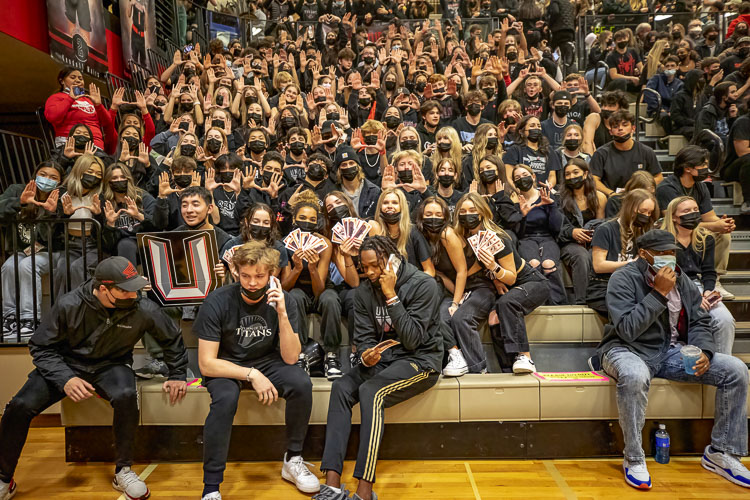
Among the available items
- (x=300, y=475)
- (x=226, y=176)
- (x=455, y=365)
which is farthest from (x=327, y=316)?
(x=226, y=176)

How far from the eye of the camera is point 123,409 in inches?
124

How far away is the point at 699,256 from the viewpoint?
4.01 m

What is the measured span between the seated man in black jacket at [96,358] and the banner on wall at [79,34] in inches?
219

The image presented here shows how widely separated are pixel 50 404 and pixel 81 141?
11.0 ft

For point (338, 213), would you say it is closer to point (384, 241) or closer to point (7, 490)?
point (384, 241)

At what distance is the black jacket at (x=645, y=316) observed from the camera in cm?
329

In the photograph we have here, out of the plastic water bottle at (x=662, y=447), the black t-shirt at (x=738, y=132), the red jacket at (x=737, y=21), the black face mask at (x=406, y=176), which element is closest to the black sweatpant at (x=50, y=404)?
the black face mask at (x=406, y=176)

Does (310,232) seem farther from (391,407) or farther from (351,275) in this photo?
(391,407)

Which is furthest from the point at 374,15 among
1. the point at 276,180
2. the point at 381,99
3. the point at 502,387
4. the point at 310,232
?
the point at 502,387

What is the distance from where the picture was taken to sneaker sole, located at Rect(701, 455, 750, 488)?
10.0 ft

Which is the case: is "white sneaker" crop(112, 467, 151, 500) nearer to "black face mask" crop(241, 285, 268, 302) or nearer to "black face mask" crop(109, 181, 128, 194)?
"black face mask" crop(241, 285, 268, 302)

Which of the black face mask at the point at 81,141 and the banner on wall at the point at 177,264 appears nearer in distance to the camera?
the banner on wall at the point at 177,264

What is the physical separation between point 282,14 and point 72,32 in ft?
18.6

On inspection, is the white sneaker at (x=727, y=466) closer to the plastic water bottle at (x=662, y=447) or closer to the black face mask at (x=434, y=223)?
the plastic water bottle at (x=662, y=447)
